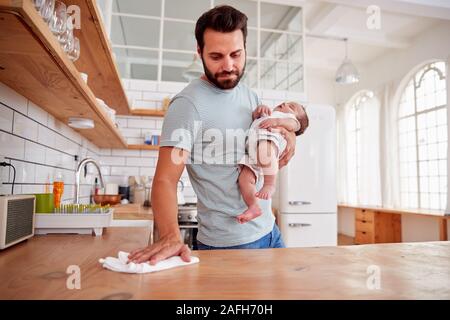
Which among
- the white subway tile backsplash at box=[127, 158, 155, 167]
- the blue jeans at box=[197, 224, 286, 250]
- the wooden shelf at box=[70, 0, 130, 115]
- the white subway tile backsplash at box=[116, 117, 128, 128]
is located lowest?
the blue jeans at box=[197, 224, 286, 250]

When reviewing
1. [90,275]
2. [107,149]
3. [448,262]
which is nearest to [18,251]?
[90,275]

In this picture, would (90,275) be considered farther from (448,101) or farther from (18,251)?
(448,101)

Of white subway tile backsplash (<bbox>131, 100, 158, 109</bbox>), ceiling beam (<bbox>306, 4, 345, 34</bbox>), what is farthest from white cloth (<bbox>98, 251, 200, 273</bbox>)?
ceiling beam (<bbox>306, 4, 345, 34</bbox>)

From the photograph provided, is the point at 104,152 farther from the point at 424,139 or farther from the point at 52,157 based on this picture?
the point at 424,139

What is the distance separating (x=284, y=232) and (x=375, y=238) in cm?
292

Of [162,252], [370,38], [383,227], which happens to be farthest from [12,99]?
[383,227]

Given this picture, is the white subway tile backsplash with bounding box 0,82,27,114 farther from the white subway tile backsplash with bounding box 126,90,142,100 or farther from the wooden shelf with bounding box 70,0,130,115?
the white subway tile backsplash with bounding box 126,90,142,100

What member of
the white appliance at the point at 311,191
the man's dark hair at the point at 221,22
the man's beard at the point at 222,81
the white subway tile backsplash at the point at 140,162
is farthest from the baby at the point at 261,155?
the white subway tile backsplash at the point at 140,162

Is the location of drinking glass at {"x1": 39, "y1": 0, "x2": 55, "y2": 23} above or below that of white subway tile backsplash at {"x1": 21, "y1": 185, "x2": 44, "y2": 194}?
above

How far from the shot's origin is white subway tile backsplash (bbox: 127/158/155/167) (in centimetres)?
357

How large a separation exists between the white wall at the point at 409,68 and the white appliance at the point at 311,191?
2.46 metres
